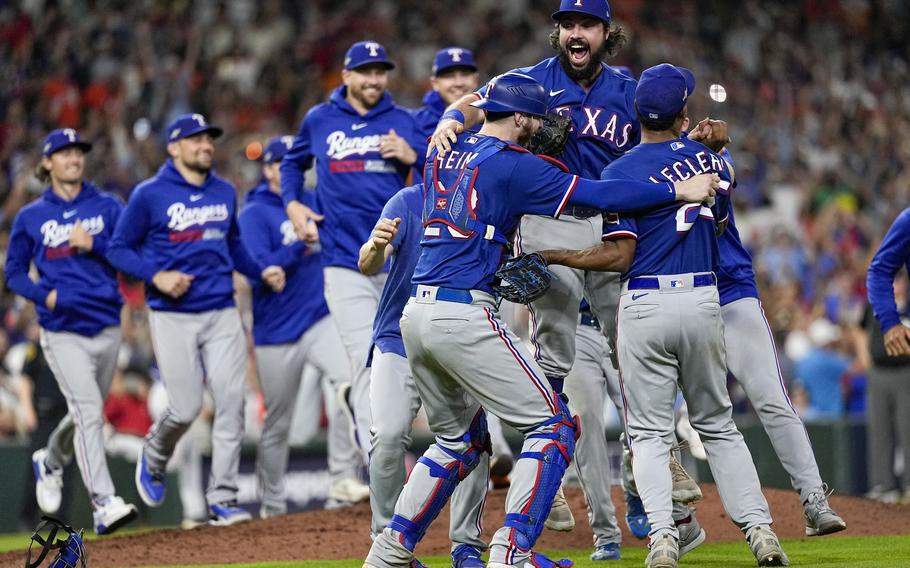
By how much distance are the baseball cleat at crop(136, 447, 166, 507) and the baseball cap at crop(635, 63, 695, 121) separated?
5126 mm

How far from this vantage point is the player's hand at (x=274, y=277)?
35.3ft

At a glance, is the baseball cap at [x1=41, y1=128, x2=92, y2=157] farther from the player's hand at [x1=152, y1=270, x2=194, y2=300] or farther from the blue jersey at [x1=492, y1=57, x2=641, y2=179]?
the blue jersey at [x1=492, y1=57, x2=641, y2=179]

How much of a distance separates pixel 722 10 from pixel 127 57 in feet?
39.0

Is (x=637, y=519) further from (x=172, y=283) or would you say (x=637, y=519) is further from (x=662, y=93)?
(x=172, y=283)

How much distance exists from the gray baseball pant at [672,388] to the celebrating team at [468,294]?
0.5 inches

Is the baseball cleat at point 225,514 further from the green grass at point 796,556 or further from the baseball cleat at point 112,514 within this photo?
the green grass at point 796,556

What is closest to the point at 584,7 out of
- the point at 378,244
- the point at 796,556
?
the point at 378,244

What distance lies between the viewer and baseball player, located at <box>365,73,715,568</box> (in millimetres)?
6266

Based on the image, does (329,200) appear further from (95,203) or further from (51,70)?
(51,70)

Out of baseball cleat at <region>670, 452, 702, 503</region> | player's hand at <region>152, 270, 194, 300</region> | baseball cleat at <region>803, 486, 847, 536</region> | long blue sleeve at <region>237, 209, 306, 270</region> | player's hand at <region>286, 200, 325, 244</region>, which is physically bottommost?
baseball cleat at <region>803, 486, 847, 536</region>

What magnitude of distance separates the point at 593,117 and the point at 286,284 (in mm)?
4336

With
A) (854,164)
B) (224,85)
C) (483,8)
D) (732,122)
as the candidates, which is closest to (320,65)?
(224,85)

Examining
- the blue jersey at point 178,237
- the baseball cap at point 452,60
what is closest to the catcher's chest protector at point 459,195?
the baseball cap at point 452,60

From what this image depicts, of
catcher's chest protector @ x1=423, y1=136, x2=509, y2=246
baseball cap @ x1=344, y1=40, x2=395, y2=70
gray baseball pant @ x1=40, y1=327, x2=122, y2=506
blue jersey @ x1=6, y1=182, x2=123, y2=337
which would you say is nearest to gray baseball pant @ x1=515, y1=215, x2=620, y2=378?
catcher's chest protector @ x1=423, y1=136, x2=509, y2=246
